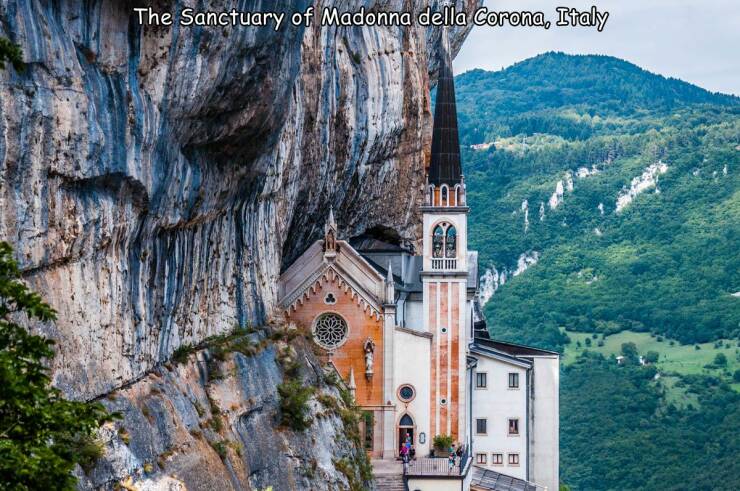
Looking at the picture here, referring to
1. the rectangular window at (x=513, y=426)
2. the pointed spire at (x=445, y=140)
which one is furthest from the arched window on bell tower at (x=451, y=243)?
the rectangular window at (x=513, y=426)

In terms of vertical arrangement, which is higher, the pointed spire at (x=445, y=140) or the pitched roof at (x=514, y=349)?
the pointed spire at (x=445, y=140)

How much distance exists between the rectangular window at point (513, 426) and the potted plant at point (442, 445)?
749 centimetres

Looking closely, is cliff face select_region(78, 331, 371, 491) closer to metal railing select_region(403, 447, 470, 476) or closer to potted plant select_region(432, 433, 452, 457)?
metal railing select_region(403, 447, 470, 476)

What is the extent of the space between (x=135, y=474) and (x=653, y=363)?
3989 inches

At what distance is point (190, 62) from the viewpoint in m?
42.8

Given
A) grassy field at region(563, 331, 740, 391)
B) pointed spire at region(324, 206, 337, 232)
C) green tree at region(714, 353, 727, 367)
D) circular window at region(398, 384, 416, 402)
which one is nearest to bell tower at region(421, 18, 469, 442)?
circular window at region(398, 384, 416, 402)

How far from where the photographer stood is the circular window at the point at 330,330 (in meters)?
72.1

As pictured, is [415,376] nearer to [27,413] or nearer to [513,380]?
[513,380]

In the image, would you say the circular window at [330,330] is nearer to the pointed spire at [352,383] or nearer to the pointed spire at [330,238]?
the pointed spire at [352,383]

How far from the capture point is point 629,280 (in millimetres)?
154750

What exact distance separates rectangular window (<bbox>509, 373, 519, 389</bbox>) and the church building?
Answer: 44 millimetres

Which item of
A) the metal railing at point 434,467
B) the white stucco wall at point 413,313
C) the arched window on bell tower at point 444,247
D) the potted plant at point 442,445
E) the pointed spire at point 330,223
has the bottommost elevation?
the metal railing at point 434,467

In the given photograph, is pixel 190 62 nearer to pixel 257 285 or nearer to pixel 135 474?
pixel 135 474

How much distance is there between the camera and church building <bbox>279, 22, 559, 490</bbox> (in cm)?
7169
